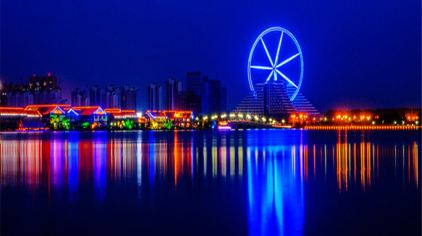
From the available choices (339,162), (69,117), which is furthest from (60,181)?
(69,117)

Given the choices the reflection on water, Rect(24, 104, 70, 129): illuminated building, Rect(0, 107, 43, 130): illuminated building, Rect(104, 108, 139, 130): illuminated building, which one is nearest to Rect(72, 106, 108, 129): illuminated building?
Rect(104, 108, 139, 130): illuminated building

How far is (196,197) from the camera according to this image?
975 cm

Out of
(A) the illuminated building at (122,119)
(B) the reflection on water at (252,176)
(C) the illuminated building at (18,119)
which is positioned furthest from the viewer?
(A) the illuminated building at (122,119)

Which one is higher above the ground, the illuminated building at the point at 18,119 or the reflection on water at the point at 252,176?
the illuminated building at the point at 18,119

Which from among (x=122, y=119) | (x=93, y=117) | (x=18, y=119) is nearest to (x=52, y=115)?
(x=18, y=119)

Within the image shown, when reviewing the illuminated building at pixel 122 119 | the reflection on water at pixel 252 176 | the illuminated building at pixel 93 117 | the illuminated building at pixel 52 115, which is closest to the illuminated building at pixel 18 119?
the illuminated building at pixel 52 115

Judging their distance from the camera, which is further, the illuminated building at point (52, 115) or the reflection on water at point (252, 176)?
the illuminated building at point (52, 115)

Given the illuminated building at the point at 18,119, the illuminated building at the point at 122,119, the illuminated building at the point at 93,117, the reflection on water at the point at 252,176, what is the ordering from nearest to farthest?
1. the reflection on water at the point at 252,176
2. the illuminated building at the point at 18,119
3. the illuminated building at the point at 93,117
4. the illuminated building at the point at 122,119

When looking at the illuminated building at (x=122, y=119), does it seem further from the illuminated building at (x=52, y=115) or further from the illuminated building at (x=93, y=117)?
the illuminated building at (x=52, y=115)

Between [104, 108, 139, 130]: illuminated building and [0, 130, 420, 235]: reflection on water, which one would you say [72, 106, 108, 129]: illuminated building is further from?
[0, 130, 420, 235]: reflection on water

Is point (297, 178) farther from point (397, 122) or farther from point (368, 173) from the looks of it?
point (397, 122)

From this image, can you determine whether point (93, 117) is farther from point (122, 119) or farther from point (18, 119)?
point (18, 119)

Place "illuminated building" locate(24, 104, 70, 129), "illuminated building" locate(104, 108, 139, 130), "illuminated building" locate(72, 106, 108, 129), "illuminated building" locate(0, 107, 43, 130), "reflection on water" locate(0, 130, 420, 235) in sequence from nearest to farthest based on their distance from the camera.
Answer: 1. "reflection on water" locate(0, 130, 420, 235)
2. "illuminated building" locate(0, 107, 43, 130)
3. "illuminated building" locate(24, 104, 70, 129)
4. "illuminated building" locate(72, 106, 108, 129)
5. "illuminated building" locate(104, 108, 139, 130)

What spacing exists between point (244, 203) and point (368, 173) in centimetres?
533
